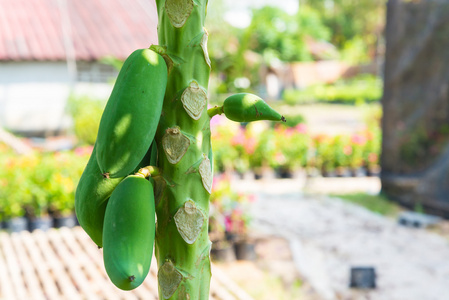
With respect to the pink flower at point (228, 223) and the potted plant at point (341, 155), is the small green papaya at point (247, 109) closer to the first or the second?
the pink flower at point (228, 223)

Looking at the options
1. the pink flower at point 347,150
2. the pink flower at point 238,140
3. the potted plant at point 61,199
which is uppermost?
the potted plant at point 61,199

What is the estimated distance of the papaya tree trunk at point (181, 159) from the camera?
0.61 m

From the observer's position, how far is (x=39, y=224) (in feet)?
18.6

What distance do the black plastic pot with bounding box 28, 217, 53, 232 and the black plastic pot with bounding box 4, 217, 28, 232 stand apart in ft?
0.22

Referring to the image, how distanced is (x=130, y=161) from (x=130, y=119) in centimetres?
5

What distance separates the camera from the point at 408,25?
285 inches

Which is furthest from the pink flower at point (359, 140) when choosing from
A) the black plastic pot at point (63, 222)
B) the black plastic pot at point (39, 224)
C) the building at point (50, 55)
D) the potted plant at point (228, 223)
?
the building at point (50, 55)

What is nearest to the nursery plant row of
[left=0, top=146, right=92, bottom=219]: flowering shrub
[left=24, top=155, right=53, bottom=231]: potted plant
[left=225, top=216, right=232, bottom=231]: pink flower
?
[left=0, top=146, right=92, bottom=219]: flowering shrub

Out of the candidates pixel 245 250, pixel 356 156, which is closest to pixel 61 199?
pixel 245 250

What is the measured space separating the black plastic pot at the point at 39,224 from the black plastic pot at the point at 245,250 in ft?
7.52

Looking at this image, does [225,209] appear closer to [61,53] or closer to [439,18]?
[439,18]

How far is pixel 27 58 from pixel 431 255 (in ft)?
41.0

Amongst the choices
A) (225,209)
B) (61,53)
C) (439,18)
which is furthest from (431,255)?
(61,53)

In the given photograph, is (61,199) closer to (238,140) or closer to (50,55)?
(238,140)
